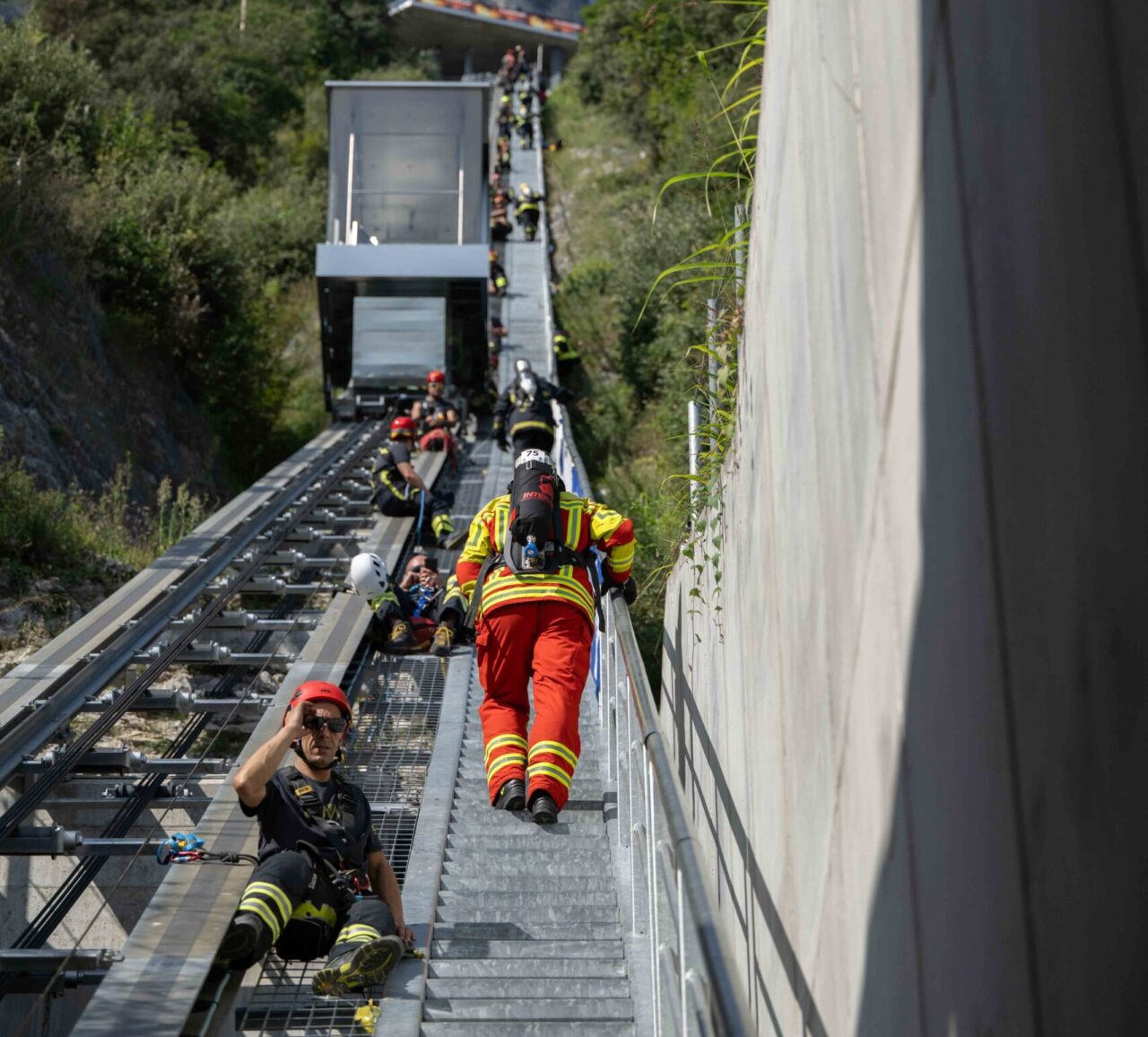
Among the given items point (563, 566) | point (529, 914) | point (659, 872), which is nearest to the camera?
point (659, 872)

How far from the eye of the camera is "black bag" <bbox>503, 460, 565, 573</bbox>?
263 inches

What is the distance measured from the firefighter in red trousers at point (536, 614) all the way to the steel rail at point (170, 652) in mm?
2259

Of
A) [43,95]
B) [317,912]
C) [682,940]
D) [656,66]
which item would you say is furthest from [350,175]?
[656,66]

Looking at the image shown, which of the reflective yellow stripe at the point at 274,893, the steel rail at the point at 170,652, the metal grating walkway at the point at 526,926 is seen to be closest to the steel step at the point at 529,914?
the metal grating walkway at the point at 526,926

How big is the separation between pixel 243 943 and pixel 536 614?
2.25 metres

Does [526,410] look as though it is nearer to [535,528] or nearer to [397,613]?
[397,613]

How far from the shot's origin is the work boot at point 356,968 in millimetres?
4770

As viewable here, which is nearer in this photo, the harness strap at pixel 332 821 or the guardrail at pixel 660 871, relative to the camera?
the guardrail at pixel 660 871

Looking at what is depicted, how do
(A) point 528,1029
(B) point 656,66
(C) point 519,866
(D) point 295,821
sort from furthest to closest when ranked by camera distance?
(B) point 656,66, (C) point 519,866, (D) point 295,821, (A) point 528,1029

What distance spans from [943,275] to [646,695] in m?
2.14

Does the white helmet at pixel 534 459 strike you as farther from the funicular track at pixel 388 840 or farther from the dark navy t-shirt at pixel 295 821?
the dark navy t-shirt at pixel 295 821

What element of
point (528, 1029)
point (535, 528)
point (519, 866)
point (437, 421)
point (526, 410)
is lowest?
point (528, 1029)

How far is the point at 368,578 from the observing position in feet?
32.1

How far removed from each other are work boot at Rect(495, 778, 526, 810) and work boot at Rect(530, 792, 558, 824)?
0.05m
